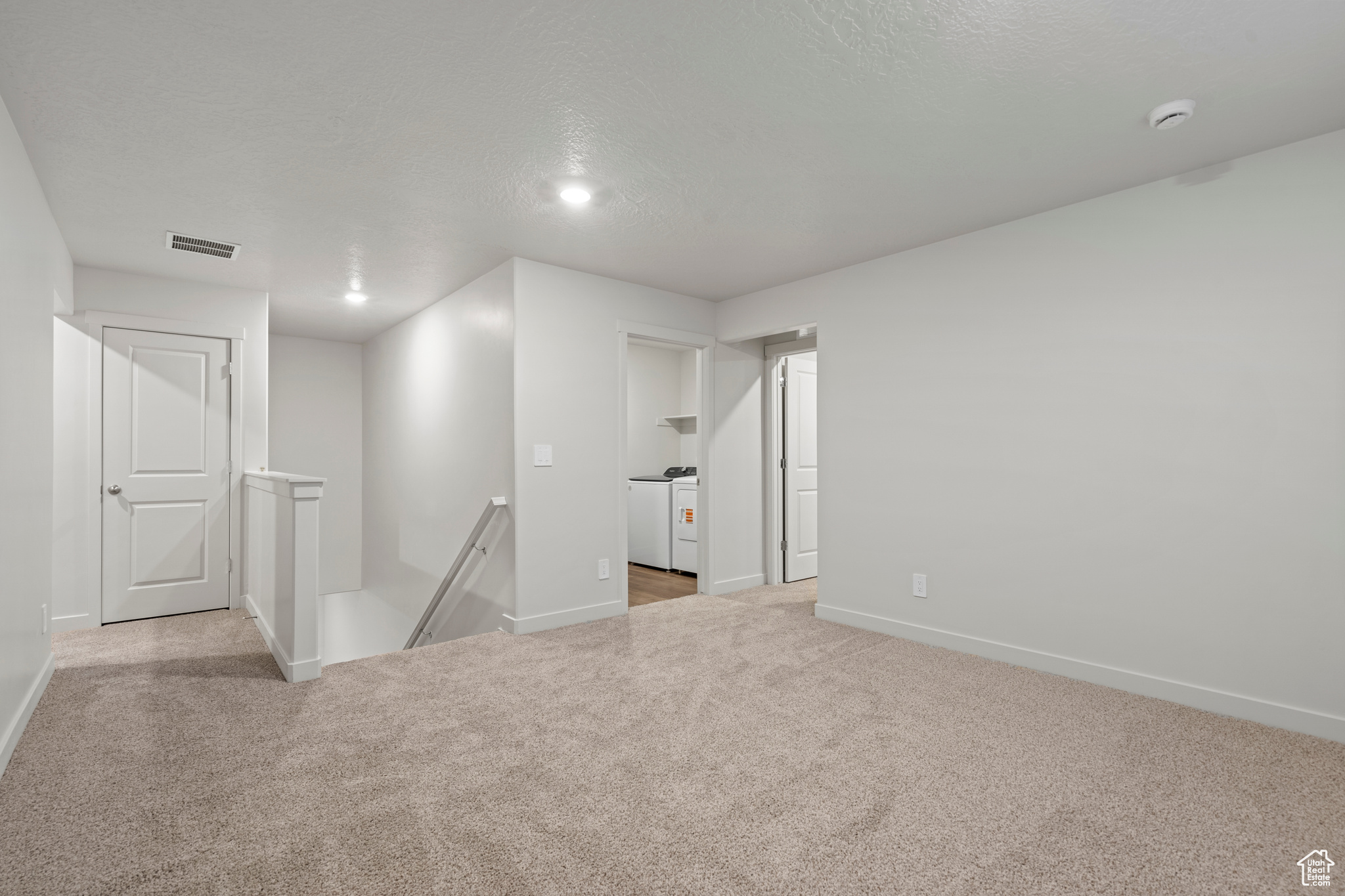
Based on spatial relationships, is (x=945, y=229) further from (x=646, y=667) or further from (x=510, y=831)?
(x=510, y=831)

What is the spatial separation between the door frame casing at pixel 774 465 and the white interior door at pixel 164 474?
403 centimetres

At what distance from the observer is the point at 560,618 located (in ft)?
13.3

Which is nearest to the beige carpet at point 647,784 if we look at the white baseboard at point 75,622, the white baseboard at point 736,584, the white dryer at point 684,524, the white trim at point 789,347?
the white baseboard at point 75,622

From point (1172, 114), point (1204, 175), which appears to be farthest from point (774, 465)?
point (1172, 114)

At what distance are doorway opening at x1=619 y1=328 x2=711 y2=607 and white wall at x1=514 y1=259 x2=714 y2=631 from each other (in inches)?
5.6

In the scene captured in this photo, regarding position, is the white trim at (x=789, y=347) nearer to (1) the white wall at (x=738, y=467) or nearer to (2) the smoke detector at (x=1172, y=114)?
(1) the white wall at (x=738, y=467)

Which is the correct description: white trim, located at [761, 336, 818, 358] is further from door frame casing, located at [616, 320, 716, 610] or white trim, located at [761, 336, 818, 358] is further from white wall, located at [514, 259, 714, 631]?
white wall, located at [514, 259, 714, 631]

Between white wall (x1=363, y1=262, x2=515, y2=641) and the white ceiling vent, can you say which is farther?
white wall (x1=363, y1=262, x2=515, y2=641)

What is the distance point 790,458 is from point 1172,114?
3.41m

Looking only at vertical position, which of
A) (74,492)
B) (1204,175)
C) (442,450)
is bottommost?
(74,492)

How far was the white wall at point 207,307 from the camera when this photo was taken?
13.6 feet

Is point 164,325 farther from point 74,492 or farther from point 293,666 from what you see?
point 293,666

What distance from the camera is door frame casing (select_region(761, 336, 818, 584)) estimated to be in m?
5.25

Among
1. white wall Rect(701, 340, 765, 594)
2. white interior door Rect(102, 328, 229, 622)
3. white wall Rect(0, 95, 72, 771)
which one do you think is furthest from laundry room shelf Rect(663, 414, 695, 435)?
white wall Rect(0, 95, 72, 771)
